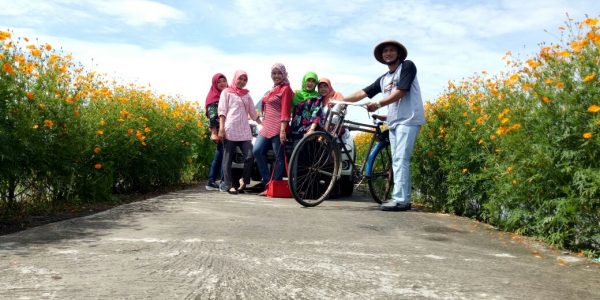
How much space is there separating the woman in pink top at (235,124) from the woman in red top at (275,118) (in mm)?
260

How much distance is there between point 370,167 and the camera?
6484 millimetres

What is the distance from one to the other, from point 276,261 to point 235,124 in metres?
4.78

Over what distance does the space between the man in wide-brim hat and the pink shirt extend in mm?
2531

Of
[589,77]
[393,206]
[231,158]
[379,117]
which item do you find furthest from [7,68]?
[589,77]

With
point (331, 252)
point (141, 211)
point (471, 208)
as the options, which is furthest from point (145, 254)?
point (471, 208)

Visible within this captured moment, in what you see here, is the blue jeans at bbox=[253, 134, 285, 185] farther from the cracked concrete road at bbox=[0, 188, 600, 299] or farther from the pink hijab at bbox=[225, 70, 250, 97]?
the cracked concrete road at bbox=[0, 188, 600, 299]

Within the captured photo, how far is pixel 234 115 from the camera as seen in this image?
793cm

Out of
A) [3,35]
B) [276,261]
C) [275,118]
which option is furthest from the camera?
[275,118]

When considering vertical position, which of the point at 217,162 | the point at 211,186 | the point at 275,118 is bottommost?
the point at 211,186

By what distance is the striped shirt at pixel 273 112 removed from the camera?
24.7 ft

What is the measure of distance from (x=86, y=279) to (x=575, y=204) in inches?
131

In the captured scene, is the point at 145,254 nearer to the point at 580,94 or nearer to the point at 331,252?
the point at 331,252

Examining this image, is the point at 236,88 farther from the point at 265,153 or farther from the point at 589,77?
the point at 589,77

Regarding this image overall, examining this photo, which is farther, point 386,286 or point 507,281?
point 507,281
